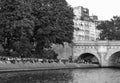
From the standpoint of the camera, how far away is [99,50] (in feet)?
318

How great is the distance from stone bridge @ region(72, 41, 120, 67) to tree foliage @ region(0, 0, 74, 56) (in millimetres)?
13453

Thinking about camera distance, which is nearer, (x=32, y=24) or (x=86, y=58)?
(x=32, y=24)

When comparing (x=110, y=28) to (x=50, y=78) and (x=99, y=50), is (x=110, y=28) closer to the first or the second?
(x=99, y=50)

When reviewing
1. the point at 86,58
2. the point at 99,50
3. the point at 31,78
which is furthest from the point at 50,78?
the point at 86,58

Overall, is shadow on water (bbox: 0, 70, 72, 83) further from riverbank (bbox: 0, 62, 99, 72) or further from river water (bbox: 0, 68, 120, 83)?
riverbank (bbox: 0, 62, 99, 72)

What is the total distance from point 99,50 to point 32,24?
3756cm

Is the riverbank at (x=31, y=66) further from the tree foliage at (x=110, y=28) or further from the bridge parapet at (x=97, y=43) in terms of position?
the tree foliage at (x=110, y=28)

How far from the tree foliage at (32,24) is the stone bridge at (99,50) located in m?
13.5

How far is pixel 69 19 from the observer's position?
283 ft

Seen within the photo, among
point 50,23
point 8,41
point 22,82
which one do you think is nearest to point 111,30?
point 50,23

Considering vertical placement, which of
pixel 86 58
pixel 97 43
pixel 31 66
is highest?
pixel 97 43

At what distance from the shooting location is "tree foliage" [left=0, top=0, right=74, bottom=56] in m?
62.2

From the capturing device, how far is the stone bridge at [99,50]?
95062mm

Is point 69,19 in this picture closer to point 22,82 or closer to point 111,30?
point 111,30
